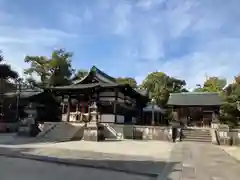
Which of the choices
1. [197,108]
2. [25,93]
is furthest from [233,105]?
[25,93]

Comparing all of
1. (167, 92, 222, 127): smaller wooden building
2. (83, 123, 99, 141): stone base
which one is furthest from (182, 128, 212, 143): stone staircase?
(167, 92, 222, 127): smaller wooden building

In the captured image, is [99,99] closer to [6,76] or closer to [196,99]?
[6,76]

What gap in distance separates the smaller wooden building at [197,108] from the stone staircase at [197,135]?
1162 centimetres

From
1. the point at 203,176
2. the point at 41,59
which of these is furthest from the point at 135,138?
the point at 41,59

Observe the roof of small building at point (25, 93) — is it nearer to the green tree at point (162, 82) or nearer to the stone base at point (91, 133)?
the stone base at point (91, 133)

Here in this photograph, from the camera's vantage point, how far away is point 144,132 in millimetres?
22844

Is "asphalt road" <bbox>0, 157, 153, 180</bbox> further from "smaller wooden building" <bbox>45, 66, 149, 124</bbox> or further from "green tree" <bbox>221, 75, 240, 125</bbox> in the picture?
"smaller wooden building" <bbox>45, 66, 149, 124</bbox>

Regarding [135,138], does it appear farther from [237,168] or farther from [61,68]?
[61,68]

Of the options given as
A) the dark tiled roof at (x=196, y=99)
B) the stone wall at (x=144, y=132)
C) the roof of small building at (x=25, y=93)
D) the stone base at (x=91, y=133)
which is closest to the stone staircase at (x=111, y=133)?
the stone wall at (x=144, y=132)

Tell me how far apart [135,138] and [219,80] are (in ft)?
126

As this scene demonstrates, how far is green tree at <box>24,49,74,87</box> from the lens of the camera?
38.1 m

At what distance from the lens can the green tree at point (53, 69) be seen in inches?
1500

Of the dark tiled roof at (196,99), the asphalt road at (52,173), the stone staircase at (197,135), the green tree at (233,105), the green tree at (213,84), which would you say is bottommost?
the asphalt road at (52,173)

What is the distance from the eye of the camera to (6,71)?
100 feet
